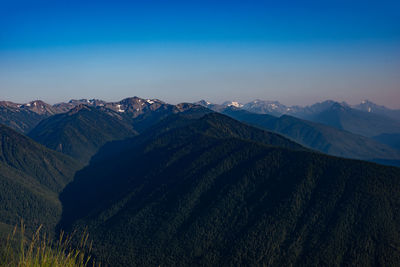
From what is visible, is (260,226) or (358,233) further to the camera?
(260,226)

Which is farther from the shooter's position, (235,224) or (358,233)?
(235,224)

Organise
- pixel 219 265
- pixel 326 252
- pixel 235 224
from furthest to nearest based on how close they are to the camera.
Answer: pixel 235 224 → pixel 219 265 → pixel 326 252

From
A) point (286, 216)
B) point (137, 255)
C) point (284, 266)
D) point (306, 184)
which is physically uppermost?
point (306, 184)

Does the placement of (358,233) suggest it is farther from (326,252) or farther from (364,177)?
(364,177)

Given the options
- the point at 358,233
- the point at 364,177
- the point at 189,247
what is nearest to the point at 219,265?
the point at 189,247

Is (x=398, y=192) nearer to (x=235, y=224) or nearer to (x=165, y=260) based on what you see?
(x=235, y=224)

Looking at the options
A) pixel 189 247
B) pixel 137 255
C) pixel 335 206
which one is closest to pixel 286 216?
pixel 335 206

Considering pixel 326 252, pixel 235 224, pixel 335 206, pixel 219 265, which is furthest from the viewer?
pixel 235 224

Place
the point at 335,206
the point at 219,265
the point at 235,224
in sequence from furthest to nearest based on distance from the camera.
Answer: the point at 235,224
the point at 335,206
the point at 219,265

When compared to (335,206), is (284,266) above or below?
below
